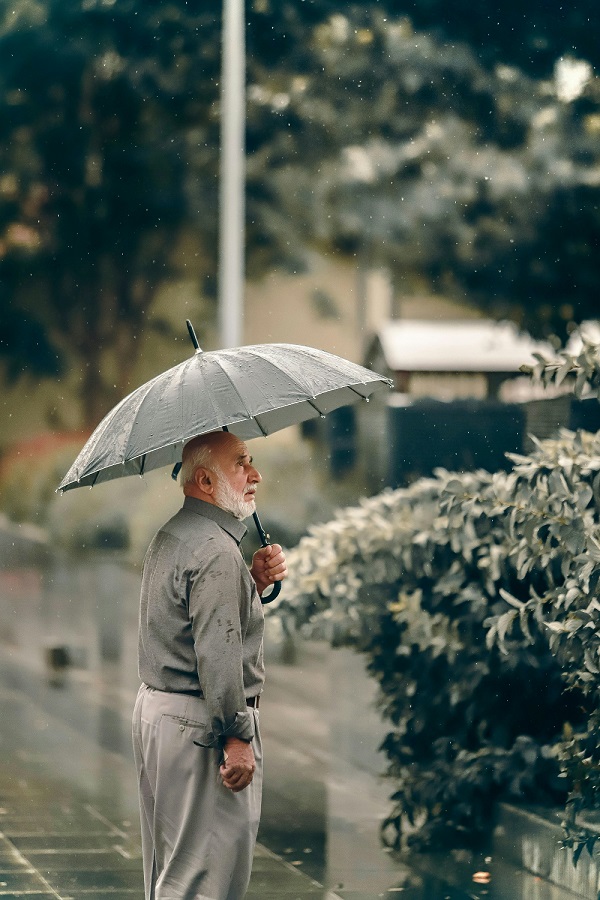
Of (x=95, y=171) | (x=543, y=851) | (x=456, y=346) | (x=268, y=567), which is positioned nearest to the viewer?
(x=268, y=567)

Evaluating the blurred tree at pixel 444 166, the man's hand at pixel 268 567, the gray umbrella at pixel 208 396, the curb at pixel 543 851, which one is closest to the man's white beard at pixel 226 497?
the gray umbrella at pixel 208 396

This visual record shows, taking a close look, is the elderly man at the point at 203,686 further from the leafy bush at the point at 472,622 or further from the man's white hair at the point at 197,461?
the leafy bush at the point at 472,622

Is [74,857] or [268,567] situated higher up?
[268,567]

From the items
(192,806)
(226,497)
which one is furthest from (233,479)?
(192,806)

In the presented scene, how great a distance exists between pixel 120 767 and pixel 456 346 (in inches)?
113

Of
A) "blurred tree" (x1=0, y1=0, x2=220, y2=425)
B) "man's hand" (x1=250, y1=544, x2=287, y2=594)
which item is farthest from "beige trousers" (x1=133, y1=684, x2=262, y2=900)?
"blurred tree" (x1=0, y1=0, x2=220, y2=425)

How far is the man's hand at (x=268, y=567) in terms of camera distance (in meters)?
4.46

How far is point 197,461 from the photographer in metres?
4.23

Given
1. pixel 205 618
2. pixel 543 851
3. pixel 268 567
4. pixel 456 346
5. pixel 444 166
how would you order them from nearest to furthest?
pixel 205 618, pixel 268 567, pixel 543 851, pixel 456 346, pixel 444 166

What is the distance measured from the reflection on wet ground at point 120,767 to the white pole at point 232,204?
1.70 m

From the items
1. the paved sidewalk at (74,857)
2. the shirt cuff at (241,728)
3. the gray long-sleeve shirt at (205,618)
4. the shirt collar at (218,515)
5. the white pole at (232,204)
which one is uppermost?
the white pole at (232,204)

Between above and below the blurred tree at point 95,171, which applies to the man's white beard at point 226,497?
below

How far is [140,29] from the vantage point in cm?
943

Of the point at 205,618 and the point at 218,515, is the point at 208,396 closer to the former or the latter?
the point at 218,515
